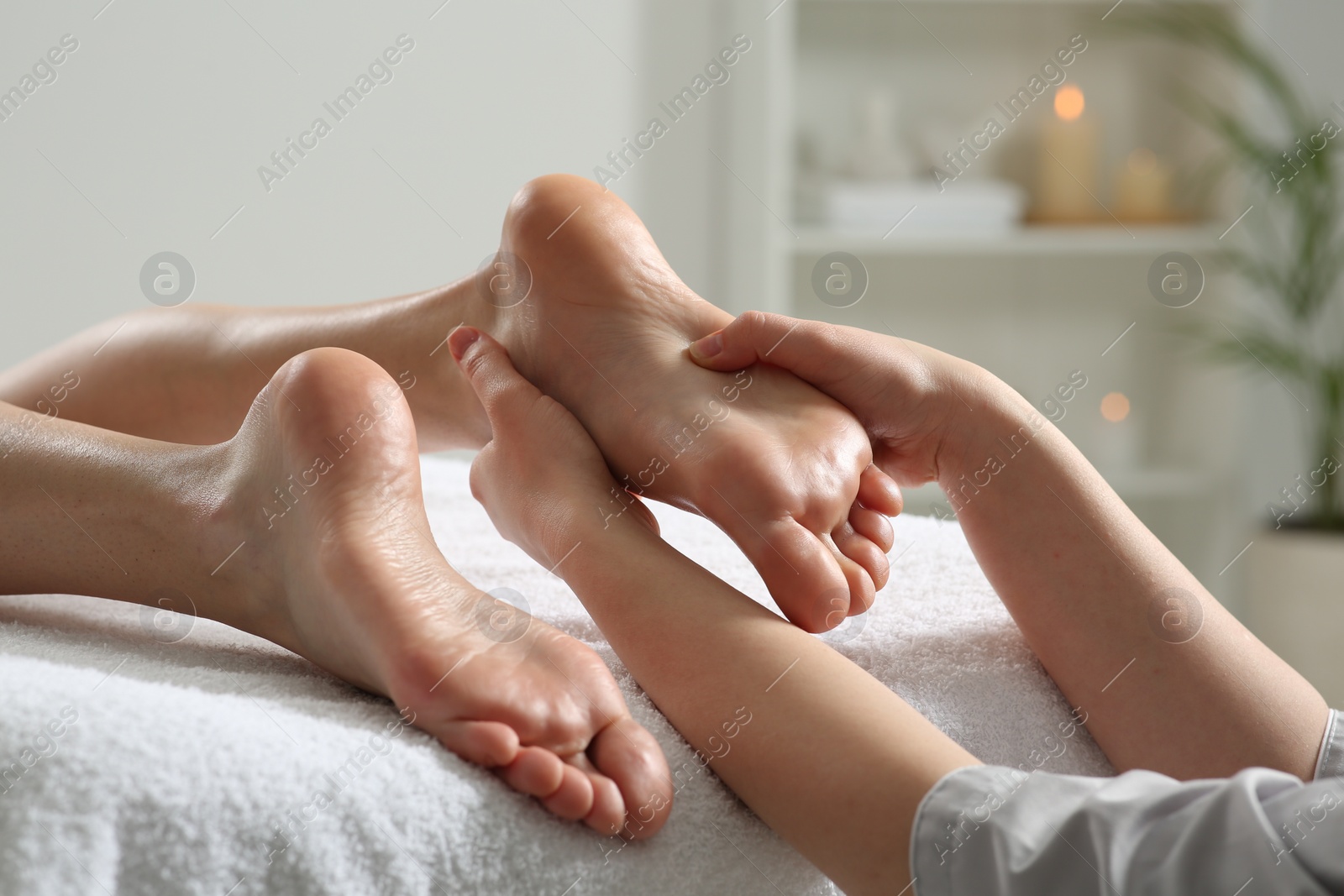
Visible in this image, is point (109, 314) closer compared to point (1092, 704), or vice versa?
point (1092, 704)

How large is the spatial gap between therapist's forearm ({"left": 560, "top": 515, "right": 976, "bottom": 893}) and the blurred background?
133 cm

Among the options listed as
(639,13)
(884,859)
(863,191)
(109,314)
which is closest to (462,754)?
(884,859)

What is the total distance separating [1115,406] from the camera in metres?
2.24

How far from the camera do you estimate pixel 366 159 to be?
70.1 inches

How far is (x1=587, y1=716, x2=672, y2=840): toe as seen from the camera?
44 centimetres

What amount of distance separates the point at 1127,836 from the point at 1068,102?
199 centimetres

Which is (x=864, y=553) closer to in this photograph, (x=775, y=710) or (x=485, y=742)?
(x=775, y=710)

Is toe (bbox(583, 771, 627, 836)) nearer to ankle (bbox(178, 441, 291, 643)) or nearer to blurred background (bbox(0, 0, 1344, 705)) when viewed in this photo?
ankle (bbox(178, 441, 291, 643))

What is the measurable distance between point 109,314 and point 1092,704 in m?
1.49

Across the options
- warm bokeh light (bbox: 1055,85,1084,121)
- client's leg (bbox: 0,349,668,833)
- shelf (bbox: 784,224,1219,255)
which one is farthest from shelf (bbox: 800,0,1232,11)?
client's leg (bbox: 0,349,668,833)

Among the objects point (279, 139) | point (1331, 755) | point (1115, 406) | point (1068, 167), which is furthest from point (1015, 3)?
point (1331, 755)

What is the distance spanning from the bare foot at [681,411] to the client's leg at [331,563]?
5.3 inches

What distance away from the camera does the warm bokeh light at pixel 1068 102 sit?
2.12 meters

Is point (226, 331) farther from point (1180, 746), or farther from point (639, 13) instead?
point (639, 13)
